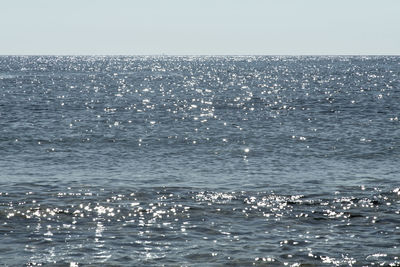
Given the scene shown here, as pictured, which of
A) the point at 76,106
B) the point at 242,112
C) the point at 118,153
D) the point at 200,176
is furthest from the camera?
the point at 76,106

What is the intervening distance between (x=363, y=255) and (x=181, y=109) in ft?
180

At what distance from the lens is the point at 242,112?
69.3 metres

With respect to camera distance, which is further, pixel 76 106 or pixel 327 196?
pixel 76 106

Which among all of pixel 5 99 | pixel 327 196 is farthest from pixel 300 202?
pixel 5 99

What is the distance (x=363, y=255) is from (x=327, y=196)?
8.45 m

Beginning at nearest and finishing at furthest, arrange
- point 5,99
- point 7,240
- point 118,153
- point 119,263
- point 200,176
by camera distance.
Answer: point 119,263
point 7,240
point 200,176
point 118,153
point 5,99

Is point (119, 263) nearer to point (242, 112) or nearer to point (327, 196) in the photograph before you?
point (327, 196)

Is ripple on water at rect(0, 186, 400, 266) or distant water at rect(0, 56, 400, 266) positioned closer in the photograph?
ripple on water at rect(0, 186, 400, 266)

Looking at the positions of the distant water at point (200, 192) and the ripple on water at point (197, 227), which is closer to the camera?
the ripple on water at point (197, 227)

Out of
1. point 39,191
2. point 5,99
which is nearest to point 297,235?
point 39,191

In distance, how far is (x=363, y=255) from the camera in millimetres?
19359

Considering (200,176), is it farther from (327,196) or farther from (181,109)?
(181,109)

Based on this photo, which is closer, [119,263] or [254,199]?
[119,263]

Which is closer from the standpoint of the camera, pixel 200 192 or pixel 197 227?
pixel 197 227
